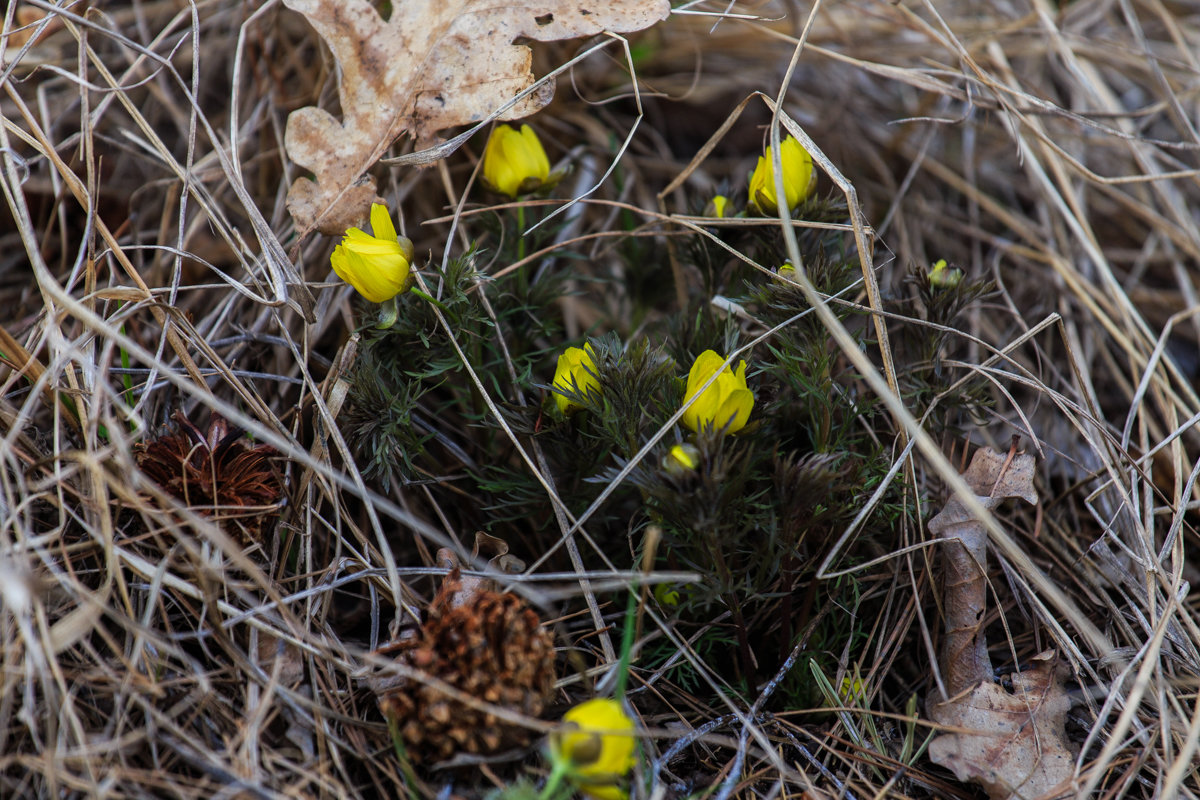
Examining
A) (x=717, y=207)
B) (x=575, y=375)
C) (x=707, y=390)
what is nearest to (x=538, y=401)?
(x=575, y=375)

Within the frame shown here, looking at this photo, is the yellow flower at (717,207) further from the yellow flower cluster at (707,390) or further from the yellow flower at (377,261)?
the yellow flower at (377,261)

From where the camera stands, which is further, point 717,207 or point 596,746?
point 717,207

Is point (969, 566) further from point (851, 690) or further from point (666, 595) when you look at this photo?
point (666, 595)

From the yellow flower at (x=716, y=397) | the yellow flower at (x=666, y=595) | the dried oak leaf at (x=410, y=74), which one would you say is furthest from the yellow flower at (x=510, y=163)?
the yellow flower at (x=666, y=595)

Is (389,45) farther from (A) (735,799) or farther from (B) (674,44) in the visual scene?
(A) (735,799)

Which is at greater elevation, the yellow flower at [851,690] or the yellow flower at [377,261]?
the yellow flower at [377,261]

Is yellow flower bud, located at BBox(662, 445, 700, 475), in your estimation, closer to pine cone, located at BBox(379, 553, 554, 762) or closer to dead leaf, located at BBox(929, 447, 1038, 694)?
pine cone, located at BBox(379, 553, 554, 762)
